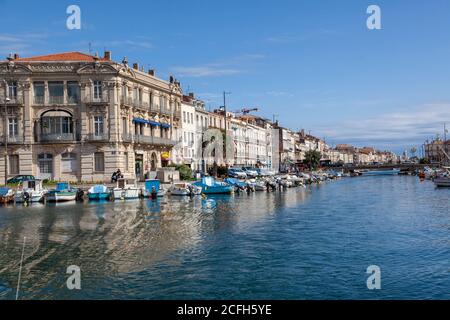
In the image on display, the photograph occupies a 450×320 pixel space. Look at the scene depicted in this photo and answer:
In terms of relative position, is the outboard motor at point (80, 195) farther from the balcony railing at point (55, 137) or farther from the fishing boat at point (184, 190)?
the balcony railing at point (55, 137)

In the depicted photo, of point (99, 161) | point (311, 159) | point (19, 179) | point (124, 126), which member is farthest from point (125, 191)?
point (311, 159)

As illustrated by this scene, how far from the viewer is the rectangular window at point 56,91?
62.6m

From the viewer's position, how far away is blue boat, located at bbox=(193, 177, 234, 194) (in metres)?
61.5

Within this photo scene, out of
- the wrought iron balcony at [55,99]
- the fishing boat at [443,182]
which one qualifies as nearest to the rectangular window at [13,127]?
the wrought iron balcony at [55,99]

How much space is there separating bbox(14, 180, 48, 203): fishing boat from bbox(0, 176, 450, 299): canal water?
1280cm

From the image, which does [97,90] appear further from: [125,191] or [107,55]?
[125,191]

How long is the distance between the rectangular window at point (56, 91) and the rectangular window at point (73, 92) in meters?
0.88

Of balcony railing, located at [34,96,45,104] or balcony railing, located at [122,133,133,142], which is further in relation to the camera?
balcony railing, located at [122,133,133,142]

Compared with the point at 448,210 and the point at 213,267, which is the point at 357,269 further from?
the point at 448,210

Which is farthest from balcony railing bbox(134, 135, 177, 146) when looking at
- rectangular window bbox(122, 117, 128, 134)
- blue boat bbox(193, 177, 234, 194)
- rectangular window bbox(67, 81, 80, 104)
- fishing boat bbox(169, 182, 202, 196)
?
fishing boat bbox(169, 182, 202, 196)

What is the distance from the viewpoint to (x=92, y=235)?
27.8 meters

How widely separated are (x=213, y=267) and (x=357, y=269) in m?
5.72

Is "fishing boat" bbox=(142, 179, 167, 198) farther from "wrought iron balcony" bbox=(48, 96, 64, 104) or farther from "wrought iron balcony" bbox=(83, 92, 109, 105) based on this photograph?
"wrought iron balcony" bbox=(48, 96, 64, 104)
